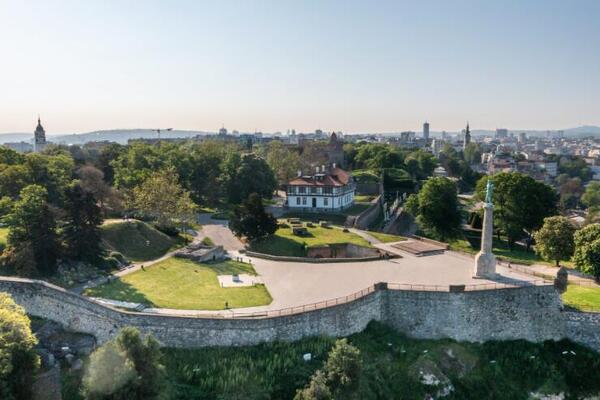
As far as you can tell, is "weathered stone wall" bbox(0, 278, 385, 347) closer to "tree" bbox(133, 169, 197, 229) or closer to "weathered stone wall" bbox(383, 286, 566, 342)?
"weathered stone wall" bbox(383, 286, 566, 342)

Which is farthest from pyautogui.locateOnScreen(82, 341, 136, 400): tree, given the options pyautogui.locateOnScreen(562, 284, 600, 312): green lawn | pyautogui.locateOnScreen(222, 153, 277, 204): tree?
pyautogui.locateOnScreen(222, 153, 277, 204): tree

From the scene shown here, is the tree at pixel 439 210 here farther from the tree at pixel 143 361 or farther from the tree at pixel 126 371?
the tree at pixel 143 361

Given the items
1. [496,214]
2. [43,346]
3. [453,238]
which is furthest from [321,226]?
[43,346]

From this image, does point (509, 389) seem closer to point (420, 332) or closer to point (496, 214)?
point (420, 332)

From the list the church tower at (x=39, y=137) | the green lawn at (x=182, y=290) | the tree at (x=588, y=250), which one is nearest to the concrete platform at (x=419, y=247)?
the tree at (x=588, y=250)

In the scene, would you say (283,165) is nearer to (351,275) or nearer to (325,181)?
(325,181)
